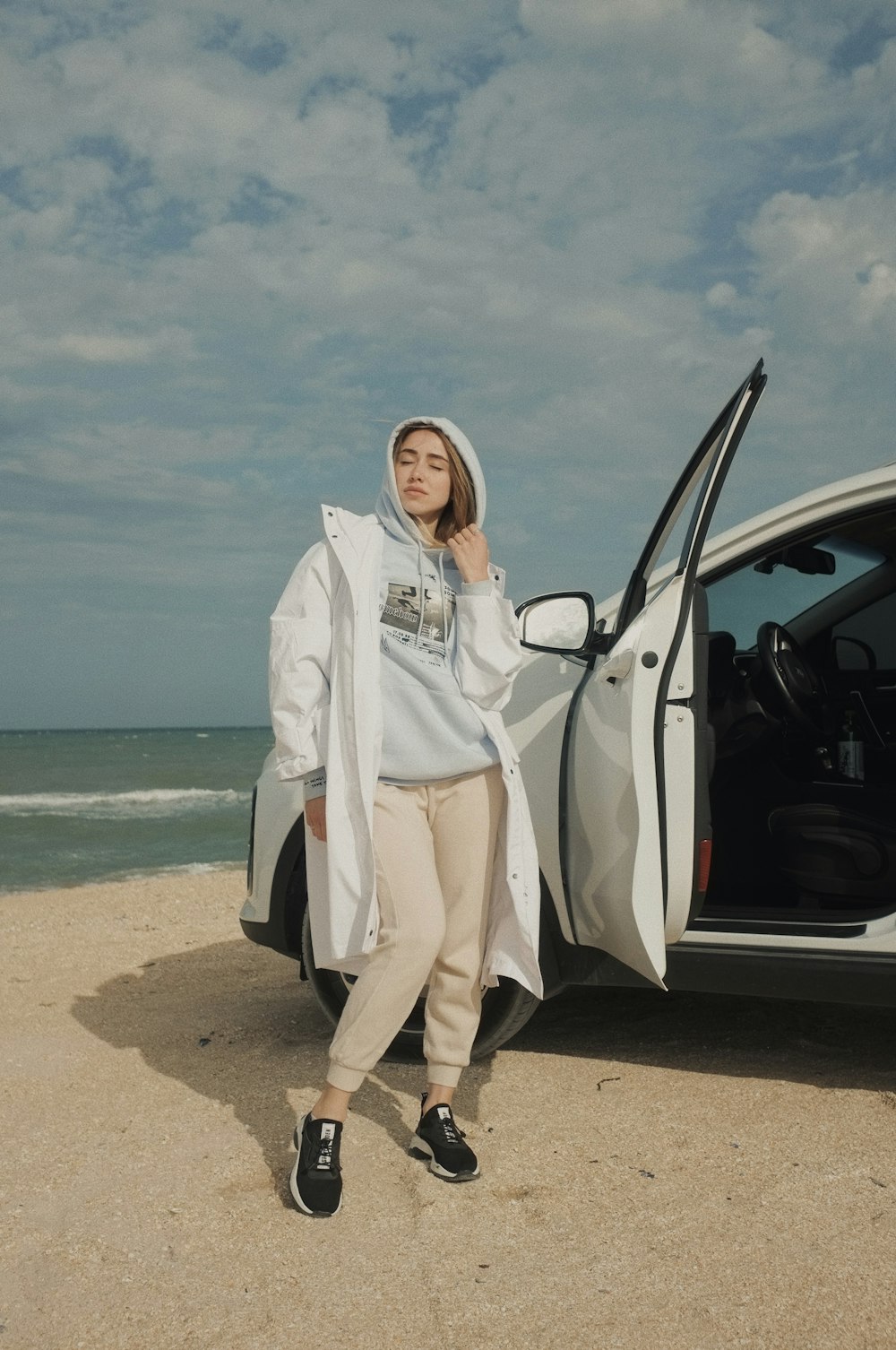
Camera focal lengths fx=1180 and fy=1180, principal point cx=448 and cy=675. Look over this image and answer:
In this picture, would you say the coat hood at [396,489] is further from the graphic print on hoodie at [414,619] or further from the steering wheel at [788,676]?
the steering wheel at [788,676]

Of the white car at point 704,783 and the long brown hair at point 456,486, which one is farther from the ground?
A: the long brown hair at point 456,486

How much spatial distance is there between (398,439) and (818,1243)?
90.2 inches

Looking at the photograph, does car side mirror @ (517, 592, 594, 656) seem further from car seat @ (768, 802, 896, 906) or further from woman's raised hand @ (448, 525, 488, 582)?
car seat @ (768, 802, 896, 906)

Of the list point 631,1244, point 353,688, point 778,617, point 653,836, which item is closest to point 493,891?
point 653,836

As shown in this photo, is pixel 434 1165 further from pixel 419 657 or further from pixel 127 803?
pixel 127 803

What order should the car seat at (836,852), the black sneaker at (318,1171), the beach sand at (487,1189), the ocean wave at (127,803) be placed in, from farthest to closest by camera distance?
the ocean wave at (127,803)
the car seat at (836,852)
the black sneaker at (318,1171)
the beach sand at (487,1189)

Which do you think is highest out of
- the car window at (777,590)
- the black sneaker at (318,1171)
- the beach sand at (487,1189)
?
the car window at (777,590)

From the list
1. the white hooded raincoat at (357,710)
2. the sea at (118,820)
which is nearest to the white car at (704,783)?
the white hooded raincoat at (357,710)

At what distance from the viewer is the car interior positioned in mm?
3904

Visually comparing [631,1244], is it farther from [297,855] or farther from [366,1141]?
[297,855]

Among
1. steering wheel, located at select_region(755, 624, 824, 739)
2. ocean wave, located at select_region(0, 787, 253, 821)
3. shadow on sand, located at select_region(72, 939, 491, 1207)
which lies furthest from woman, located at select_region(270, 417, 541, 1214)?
ocean wave, located at select_region(0, 787, 253, 821)

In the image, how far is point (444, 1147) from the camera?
121 inches

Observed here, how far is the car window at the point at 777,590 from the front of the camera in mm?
4285

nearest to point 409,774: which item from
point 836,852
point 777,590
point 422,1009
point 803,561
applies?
point 422,1009
